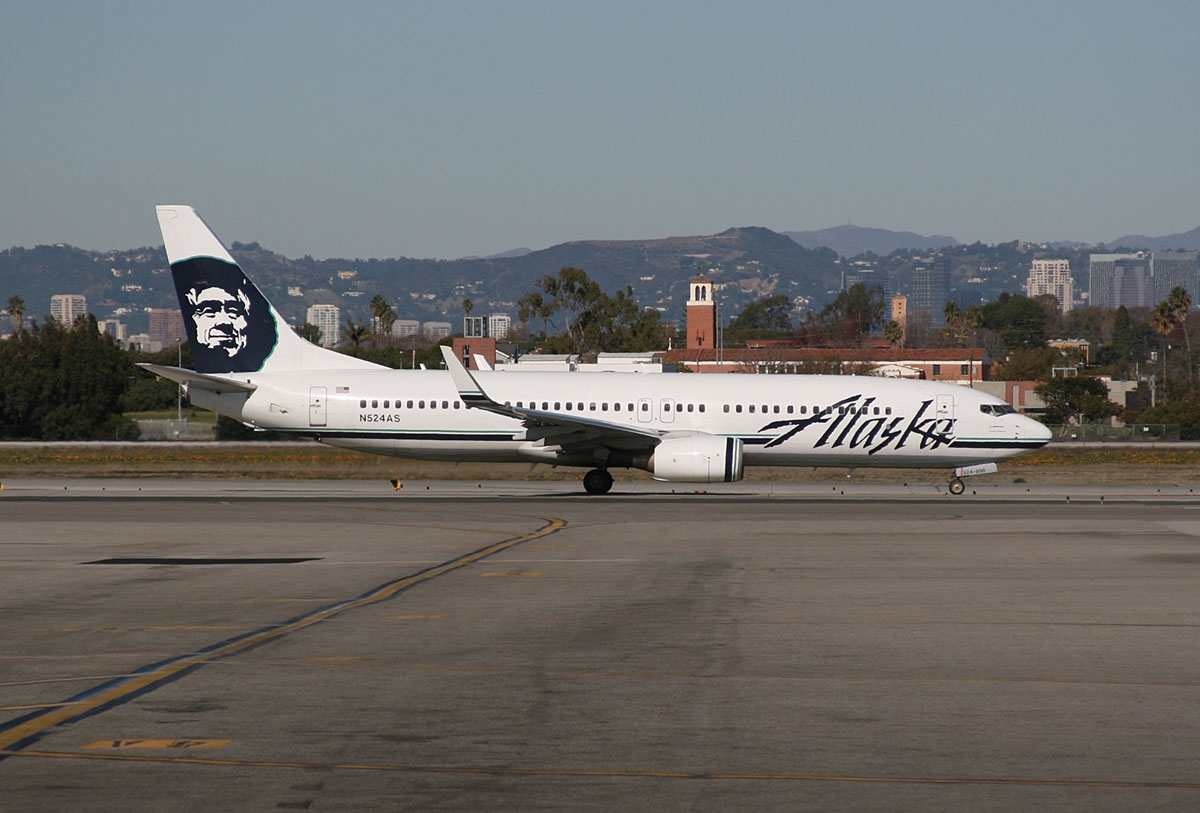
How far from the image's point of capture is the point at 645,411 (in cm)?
3438

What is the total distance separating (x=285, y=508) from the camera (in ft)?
94.6

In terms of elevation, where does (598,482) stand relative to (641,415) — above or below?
below

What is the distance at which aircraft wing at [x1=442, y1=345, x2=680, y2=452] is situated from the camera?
32.4m

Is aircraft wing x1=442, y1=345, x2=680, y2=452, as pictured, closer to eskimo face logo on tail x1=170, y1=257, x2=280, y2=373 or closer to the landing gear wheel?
the landing gear wheel

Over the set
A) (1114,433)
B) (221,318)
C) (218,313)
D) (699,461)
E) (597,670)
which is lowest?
(1114,433)

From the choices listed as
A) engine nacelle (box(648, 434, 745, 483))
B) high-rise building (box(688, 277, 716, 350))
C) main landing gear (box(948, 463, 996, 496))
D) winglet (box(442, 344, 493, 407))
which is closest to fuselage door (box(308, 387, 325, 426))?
winglet (box(442, 344, 493, 407))

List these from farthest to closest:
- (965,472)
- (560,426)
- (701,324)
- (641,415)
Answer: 1. (701,324)
2. (965,472)
3. (641,415)
4. (560,426)

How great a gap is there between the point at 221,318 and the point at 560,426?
10.4m

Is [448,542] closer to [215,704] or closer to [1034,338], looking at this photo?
[215,704]

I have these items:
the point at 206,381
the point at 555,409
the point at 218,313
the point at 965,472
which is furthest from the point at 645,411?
the point at 218,313

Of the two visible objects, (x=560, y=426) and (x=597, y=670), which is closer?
(x=597, y=670)

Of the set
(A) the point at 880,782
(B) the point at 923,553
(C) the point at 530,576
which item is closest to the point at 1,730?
(A) the point at 880,782

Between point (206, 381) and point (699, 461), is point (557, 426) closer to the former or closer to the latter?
point (699, 461)

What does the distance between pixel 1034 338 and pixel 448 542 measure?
172 meters
